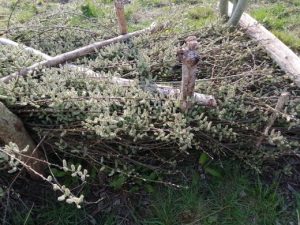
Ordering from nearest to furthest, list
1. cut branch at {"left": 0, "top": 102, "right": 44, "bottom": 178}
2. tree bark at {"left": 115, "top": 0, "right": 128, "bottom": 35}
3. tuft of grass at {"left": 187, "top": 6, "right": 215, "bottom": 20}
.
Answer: cut branch at {"left": 0, "top": 102, "right": 44, "bottom": 178}, tree bark at {"left": 115, "top": 0, "right": 128, "bottom": 35}, tuft of grass at {"left": 187, "top": 6, "right": 215, "bottom": 20}

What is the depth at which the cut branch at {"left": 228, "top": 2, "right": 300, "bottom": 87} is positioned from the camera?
159 inches

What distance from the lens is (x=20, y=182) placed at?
3.54 meters

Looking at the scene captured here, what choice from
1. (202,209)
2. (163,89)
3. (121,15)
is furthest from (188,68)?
(121,15)

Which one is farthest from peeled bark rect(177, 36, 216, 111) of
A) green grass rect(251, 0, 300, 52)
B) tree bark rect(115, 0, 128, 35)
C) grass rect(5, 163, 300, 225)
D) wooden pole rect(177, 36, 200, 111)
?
green grass rect(251, 0, 300, 52)

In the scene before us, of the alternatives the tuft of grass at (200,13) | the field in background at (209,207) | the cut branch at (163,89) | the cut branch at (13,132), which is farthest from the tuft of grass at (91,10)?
the field in background at (209,207)

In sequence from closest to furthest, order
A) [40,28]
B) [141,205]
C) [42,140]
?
[42,140] < [141,205] < [40,28]

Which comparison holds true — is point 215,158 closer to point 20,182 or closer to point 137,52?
point 137,52

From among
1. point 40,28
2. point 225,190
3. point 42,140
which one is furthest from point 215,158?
point 40,28

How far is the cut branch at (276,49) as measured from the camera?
4.05m

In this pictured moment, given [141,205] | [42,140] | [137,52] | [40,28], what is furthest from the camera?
[40,28]

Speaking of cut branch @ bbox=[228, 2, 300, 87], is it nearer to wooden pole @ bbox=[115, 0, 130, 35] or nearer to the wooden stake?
the wooden stake

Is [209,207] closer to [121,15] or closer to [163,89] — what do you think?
[163,89]

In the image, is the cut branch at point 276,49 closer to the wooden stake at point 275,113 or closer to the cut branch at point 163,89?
the wooden stake at point 275,113

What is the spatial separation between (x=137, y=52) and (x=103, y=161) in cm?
131
